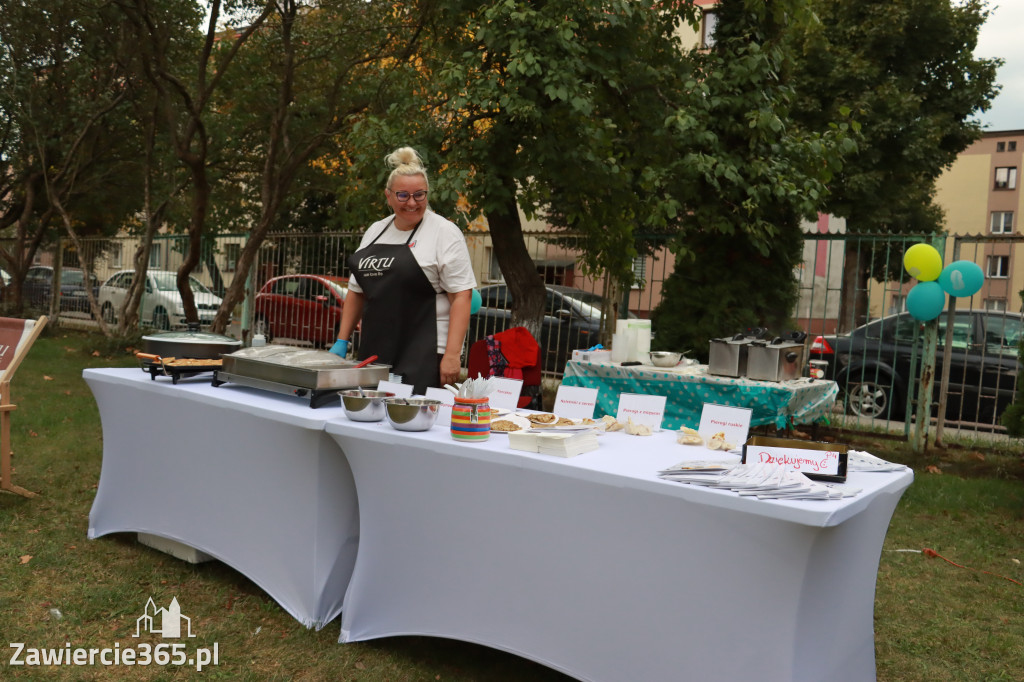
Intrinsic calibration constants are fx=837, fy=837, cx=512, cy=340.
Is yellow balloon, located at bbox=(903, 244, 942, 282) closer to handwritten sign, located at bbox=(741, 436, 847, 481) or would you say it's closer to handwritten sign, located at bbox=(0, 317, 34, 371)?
handwritten sign, located at bbox=(741, 436, 847, 481)

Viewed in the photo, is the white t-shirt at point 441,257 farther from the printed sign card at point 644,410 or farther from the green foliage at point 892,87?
the green foliage at point 892,87

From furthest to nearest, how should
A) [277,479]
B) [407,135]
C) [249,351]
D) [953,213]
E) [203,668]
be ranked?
[953,213]
[407,135]
[249,351]
[277,479]
[203,668]

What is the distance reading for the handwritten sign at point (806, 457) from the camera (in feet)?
7.19

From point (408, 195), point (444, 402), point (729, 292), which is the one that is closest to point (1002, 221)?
point (729, 292)

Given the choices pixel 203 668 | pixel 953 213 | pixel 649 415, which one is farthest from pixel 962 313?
pixel 953 213

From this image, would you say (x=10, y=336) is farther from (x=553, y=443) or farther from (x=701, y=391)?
(x=701, y=391)

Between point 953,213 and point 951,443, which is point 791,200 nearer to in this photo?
point 951,443

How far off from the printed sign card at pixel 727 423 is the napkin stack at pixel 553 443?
1.40 feet

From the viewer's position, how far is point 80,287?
16078 millimetres

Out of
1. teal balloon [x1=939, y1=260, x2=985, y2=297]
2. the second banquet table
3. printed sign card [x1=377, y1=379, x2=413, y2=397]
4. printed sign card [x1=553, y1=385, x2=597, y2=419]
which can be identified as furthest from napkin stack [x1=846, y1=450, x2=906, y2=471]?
teal balloon [x1=939, y1=260, x2=985, y2=297]

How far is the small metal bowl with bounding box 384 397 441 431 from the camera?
2.65 metres

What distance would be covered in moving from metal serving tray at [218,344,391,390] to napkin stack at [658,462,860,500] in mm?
1341

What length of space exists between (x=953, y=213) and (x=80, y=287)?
114 feet

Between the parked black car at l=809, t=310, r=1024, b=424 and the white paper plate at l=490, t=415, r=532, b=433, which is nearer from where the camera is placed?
the white paper plate at l=490, t=415, r=532, b=433
